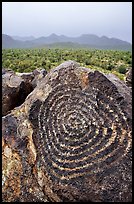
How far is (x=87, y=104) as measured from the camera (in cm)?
793

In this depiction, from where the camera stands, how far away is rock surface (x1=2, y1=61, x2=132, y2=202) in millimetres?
7258

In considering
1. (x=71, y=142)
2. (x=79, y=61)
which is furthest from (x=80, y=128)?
(x=79, y=61)

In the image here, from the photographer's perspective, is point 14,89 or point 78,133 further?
point 14,89

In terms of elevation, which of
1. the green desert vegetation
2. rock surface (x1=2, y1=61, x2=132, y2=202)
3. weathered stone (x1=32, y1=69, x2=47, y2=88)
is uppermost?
the green desert vegetation

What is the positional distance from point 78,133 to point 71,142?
0.83 feet

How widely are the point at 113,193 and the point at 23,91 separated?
18.3 ft

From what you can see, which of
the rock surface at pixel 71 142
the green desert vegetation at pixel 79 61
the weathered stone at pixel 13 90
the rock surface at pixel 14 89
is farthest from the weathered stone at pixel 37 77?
the green desert vegetation at pixel 79 61

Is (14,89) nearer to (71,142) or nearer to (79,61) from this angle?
(71,142)

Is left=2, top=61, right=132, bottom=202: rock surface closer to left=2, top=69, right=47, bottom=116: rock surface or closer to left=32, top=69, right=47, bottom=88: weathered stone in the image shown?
left=2, top=69, right=47, bottom=116: rock surface

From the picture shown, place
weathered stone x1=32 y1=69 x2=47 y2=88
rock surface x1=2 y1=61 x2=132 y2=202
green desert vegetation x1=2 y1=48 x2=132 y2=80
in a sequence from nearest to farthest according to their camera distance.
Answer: rock surface x1=2 y1=61 x2=132 y2=202, weathered stone x1=32 y1=69 x2=47 y2=88, green desert vegetation x1=2 y1=48 x2=132 y2=80

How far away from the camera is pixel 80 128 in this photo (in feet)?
25.8

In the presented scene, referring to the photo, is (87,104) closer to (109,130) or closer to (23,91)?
(109,130)

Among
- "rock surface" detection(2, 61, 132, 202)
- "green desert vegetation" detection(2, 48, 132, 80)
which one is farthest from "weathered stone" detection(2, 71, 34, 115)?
"green desert vegetation" detection(2, 48, 132, 80)

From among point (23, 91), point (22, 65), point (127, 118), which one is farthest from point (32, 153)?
point (22, 65)
